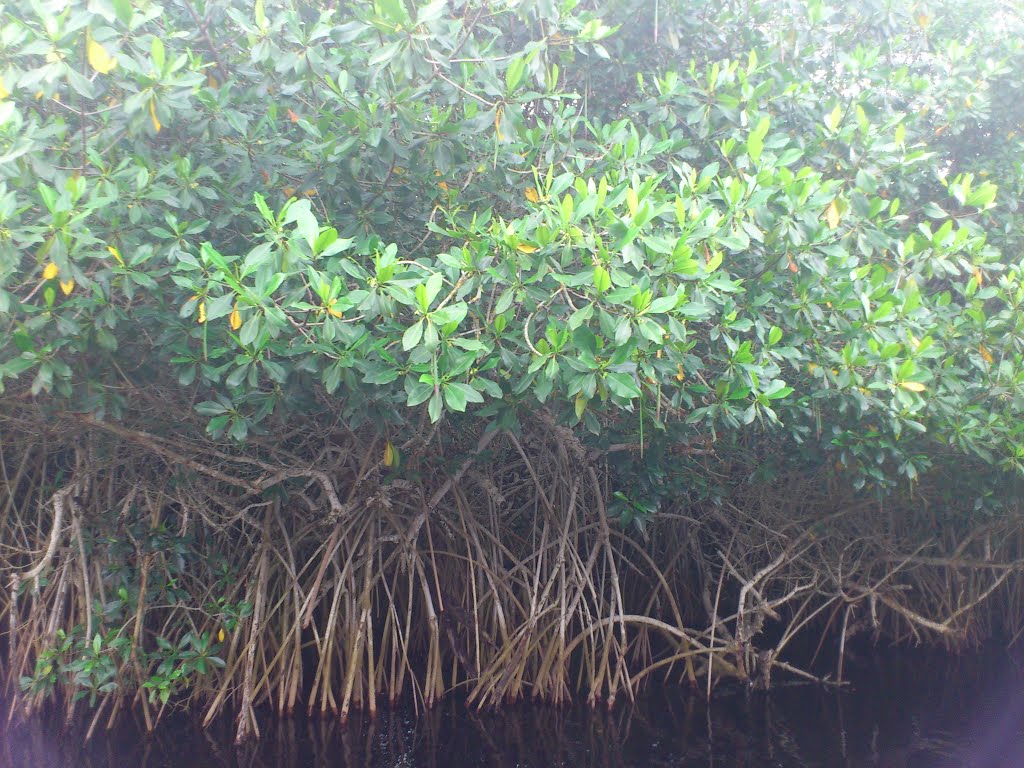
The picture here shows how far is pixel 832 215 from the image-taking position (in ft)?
11.3

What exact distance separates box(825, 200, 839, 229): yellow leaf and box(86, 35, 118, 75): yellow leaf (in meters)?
2.75

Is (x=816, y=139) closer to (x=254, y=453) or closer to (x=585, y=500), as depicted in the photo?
(x=585, y=500)

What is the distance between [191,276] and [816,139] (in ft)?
9.75

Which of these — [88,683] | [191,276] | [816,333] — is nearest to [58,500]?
[88,683]

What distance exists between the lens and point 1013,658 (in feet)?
17.9

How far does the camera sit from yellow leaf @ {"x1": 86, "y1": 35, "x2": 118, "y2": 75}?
253cm

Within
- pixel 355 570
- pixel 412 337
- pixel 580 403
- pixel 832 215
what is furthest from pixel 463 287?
pixel 355 570

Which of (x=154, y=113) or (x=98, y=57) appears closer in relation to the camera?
(x=98, y=57)

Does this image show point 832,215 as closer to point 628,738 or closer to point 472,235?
point 472,235

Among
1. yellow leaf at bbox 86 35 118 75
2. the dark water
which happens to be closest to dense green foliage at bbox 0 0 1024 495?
yellow leaf at bbox 86 35 118 75

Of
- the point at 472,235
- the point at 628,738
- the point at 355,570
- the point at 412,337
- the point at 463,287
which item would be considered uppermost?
the point at 472,235

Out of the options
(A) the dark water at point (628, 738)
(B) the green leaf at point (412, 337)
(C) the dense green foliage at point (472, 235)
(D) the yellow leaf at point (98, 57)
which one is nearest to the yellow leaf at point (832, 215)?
(C) the dense green foliage at point (472, 235)

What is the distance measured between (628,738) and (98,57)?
146 inches

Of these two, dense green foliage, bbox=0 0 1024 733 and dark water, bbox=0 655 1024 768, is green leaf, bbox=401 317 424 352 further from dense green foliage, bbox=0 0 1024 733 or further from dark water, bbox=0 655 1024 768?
dark water, bbox=0 655 1024 768
